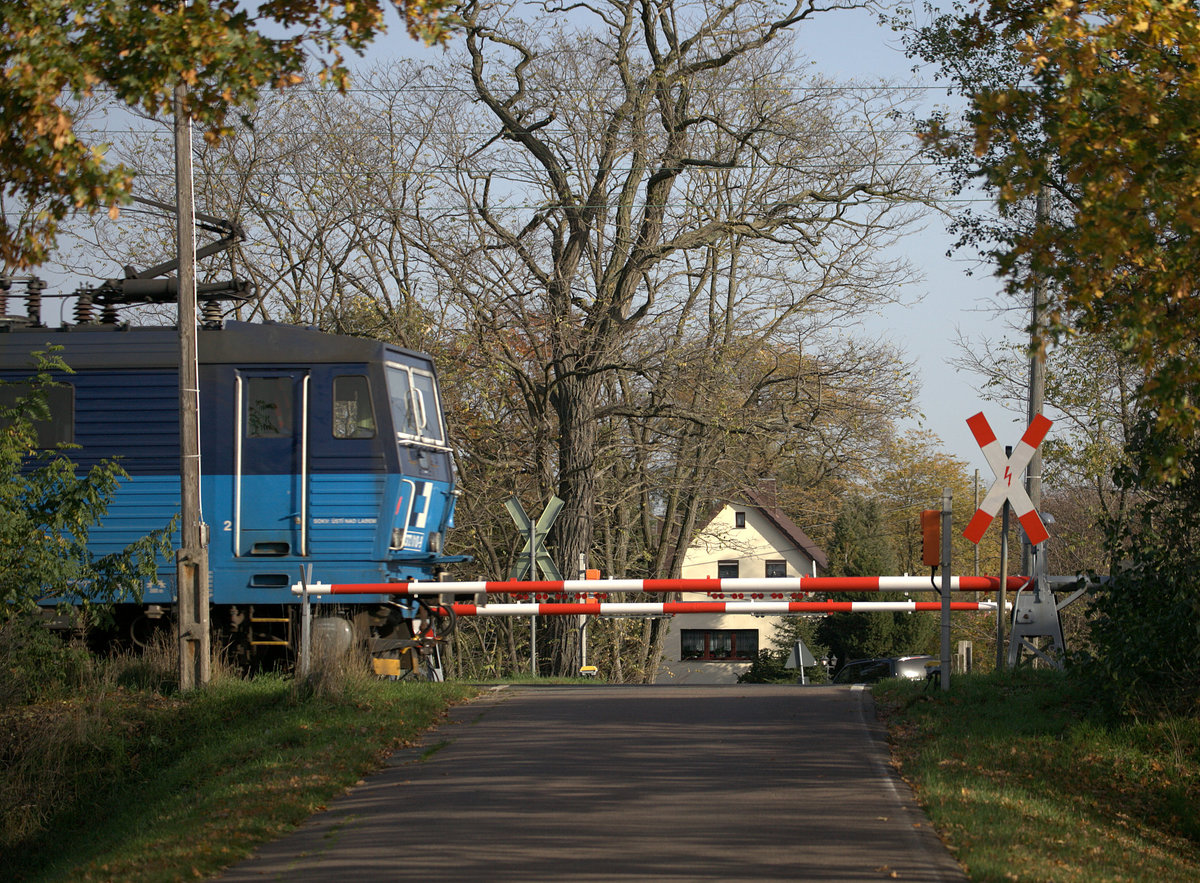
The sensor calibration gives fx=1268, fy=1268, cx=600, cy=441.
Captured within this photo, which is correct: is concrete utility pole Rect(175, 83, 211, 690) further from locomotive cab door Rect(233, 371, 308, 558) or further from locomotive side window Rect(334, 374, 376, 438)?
locomotive side window Rect(334, 374, 376, 438)

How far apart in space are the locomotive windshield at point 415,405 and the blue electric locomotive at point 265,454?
1.1 inches

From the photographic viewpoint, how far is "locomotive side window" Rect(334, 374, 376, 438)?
1412 centimetres

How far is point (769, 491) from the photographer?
30016mm

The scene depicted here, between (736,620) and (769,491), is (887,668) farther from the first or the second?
(736,620)

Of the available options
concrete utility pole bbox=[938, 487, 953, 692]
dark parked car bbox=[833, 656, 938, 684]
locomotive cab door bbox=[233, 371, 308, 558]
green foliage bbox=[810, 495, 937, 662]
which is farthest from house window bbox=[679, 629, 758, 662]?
concrete utility pole bbox=[938, 487, 953, 692]

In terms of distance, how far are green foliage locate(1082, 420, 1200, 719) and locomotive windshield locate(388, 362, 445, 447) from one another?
753cm

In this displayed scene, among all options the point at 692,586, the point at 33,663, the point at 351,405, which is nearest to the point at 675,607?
the point at 692,586

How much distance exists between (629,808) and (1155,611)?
193 inches

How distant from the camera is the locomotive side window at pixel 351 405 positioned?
1412cm

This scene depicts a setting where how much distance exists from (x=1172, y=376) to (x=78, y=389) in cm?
1183

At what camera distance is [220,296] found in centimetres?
1614

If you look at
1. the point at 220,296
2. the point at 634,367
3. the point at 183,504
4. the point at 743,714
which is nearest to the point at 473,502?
the point at 634,367

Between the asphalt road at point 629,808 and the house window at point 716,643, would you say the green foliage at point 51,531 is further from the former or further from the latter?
the house window at point 716,643

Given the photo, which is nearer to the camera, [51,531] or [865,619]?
[51,531]
